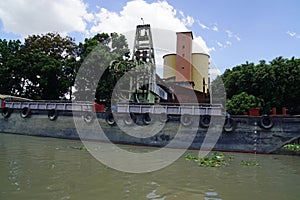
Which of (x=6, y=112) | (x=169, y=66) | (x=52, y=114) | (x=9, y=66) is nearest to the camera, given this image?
(x=52, y=114)

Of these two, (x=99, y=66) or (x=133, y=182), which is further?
(x=99, y=66)

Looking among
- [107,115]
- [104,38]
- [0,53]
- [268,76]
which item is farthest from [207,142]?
[0,53]

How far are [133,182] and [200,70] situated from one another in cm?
3160

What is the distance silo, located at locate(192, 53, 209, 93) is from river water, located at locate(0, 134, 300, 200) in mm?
26703

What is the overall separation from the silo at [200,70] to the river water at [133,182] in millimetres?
26703

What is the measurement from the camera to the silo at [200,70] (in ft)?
118

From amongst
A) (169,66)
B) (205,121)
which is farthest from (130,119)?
(169,66)

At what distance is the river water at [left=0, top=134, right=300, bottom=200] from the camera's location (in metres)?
5.80

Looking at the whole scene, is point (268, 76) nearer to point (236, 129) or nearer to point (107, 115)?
point (236, 129)

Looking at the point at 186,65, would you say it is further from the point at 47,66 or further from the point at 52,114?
the point at 52,114

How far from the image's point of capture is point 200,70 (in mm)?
37031

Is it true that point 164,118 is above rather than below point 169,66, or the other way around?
below

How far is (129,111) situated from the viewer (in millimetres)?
17391

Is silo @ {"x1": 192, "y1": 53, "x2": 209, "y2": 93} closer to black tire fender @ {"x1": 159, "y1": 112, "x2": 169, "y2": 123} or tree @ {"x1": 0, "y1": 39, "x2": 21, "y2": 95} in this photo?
black tire fender @ {"x1": 159, "y1": 112, "x2": 169, "y2": 123}
